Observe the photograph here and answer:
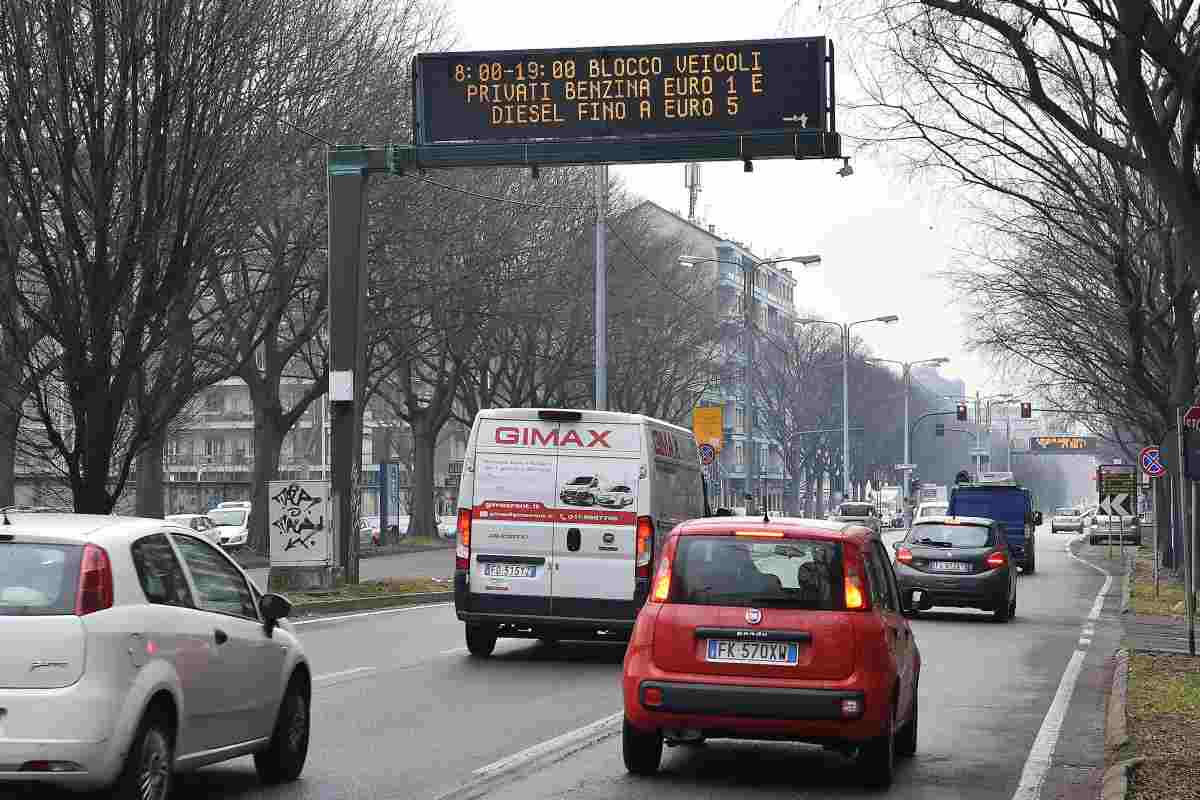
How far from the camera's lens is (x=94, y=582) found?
8.25m

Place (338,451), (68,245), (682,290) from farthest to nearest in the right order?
1. (682,290)
2. (338,451)
3. (68,245)

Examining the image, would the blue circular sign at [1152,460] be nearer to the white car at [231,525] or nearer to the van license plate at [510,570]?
the van license plate at [510,570]

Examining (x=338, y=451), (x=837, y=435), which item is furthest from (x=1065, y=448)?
(x=338, y=451)

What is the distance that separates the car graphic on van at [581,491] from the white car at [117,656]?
854 centimetres

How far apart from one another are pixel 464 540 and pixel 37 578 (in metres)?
10.3

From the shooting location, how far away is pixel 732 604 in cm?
1087

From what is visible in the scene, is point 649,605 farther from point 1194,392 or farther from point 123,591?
point 1194,392

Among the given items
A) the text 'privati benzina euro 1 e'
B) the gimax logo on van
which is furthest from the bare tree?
the text 'privati benzina euro 1 e'

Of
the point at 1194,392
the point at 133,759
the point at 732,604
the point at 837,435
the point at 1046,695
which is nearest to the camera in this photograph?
the point at 133,759

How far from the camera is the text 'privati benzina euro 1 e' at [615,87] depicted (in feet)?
83.6

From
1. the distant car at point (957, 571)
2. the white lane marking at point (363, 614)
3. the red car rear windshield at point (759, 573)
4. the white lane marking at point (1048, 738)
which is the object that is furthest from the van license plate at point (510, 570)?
the distant car at point (957, 571)

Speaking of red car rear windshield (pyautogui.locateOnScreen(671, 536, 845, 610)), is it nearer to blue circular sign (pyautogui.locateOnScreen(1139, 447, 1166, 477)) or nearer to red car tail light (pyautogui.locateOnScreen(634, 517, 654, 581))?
red car tail light (pyautogui.locateOnScreen(634, 517, 654, 581))

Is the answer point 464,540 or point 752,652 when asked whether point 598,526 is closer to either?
point 464,540

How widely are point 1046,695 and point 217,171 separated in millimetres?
11281
